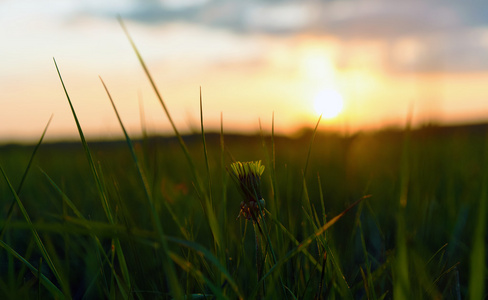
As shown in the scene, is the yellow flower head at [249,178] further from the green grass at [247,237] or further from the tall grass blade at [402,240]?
the tall grass blade at [402,240]

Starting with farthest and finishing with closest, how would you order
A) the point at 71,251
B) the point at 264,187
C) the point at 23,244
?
the point at 264,187
the point at 23,244
the point at 71,251

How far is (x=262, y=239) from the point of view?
2.64 feet

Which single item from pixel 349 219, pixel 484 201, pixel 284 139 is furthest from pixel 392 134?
pixel 484 201

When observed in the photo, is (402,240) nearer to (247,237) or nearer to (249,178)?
(249,178)

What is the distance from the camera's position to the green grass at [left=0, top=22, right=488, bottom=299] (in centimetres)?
56

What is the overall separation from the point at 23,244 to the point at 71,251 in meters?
0.24

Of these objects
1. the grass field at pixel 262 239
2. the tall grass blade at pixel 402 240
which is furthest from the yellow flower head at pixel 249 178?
the tall grass blade at pixel 402 240

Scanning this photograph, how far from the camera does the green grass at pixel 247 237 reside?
56 cm

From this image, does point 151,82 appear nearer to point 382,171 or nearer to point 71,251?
point 71,251

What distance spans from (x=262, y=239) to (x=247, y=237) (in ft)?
2.00

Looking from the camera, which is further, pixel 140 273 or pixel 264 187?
pixel 264 187

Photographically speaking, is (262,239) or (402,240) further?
(262,239)

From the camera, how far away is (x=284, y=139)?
27.1 ft

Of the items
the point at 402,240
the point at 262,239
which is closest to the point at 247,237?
the point at 262,239
